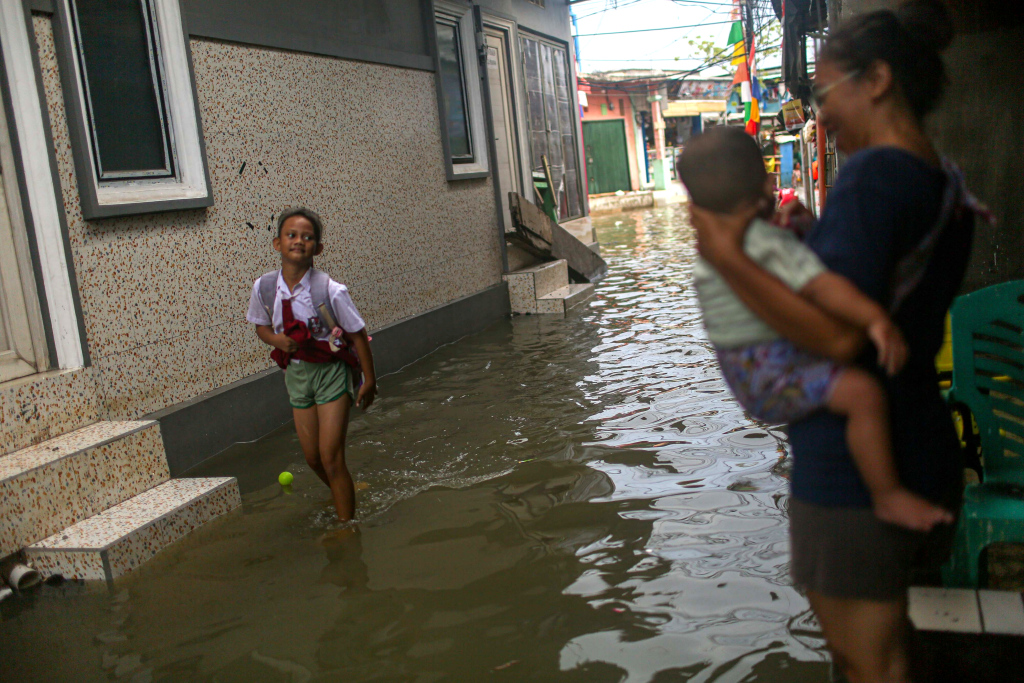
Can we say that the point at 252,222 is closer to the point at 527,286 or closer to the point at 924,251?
the point at 527,286

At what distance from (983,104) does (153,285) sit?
4967 mm

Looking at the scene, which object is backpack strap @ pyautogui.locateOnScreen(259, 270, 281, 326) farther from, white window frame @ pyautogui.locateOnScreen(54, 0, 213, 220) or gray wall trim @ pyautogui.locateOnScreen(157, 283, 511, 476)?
gray wall trim @ pyautogui.locateOnScreen(157, 283, 511, 476)

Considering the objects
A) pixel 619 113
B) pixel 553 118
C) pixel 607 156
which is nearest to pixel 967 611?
pixel 553 118

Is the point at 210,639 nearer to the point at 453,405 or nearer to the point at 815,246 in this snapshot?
the point at 815,246

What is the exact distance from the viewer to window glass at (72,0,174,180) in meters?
5.22

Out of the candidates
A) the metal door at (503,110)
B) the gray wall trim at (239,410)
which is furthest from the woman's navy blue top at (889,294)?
the metal door at (503,110)

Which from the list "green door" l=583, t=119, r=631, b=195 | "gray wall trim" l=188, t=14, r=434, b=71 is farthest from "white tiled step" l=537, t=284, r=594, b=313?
"green door" l=583, t=119, r=631, b=195

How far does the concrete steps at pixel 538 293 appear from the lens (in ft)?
36.4

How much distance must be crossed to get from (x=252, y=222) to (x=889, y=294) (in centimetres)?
550

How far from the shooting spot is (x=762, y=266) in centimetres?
172

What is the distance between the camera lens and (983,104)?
4766 mm

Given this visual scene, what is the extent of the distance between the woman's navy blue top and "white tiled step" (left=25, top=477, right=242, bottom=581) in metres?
3.31

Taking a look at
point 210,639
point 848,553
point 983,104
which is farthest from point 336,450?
point 983,104

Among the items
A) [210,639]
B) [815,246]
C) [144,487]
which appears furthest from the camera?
[144,487]
